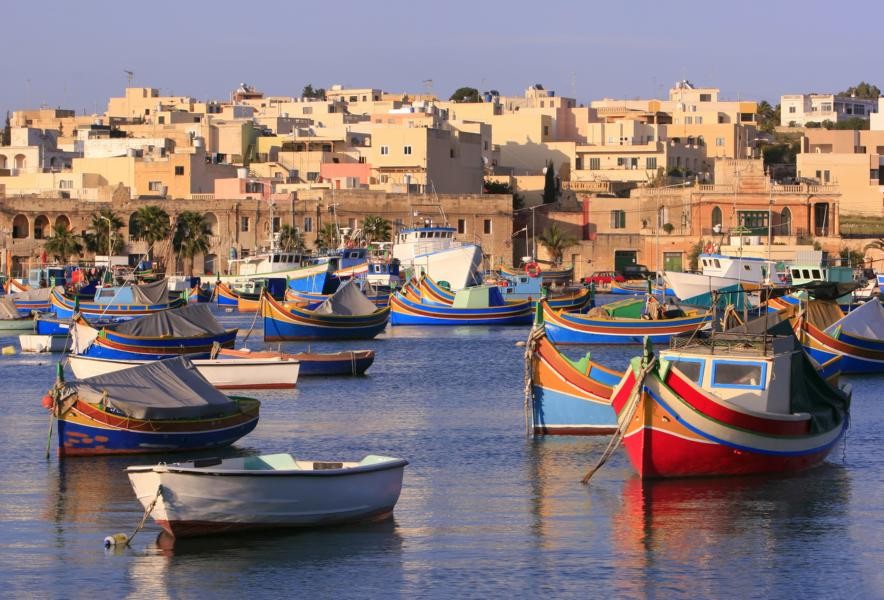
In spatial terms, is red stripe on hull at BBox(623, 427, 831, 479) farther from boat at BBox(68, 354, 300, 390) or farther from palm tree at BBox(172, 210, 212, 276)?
palm tree at BBox(172, 210, 212, 276)

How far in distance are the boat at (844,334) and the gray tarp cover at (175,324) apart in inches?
607

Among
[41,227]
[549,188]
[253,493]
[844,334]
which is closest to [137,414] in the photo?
[253,493]

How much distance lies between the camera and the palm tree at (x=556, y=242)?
3556 inches

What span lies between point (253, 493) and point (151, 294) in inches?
1689

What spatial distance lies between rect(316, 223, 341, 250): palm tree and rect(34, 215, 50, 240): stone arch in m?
14.8

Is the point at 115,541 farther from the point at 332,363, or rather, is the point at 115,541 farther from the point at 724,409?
→ the point at 332,363

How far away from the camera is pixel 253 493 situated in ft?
62.7

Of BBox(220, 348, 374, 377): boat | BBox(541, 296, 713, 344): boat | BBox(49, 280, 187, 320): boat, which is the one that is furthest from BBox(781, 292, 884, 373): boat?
BBox(49, 280, 187, 320): boat

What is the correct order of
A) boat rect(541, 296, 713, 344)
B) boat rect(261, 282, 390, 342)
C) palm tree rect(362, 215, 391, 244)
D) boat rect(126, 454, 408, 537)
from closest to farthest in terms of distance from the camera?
1. boat rect(126, 454, 408, 537)
2. boat rect(541, 296, 713, 344)
3. boat rect(261, 282, 390, 342)
4. palm tree rect(362, 215, 391, 244)

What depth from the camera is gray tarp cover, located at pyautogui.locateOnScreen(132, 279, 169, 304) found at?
198ft

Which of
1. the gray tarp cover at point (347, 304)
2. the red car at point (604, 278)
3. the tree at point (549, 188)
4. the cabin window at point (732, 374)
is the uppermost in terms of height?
the tree at point (549, 188)

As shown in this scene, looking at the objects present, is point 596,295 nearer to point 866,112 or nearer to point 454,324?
point 454,324

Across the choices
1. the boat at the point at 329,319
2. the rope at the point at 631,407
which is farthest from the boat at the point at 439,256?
the rope at the point at 631,407

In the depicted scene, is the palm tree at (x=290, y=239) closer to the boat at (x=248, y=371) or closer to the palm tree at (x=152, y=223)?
the palm tree at (x=152, y=223)
